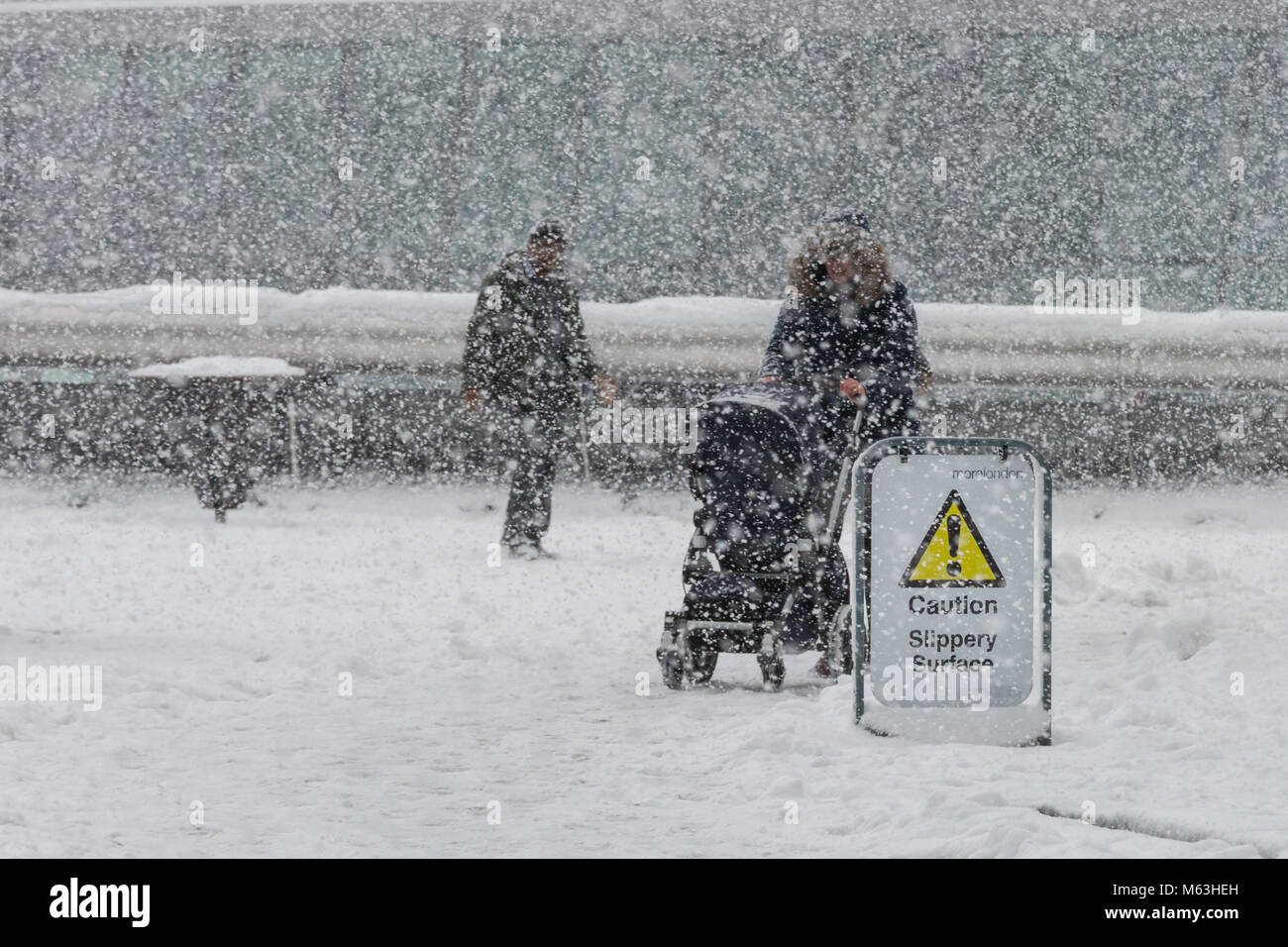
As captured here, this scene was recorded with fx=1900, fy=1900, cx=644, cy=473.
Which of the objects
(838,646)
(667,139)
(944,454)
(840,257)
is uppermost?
(667,139)

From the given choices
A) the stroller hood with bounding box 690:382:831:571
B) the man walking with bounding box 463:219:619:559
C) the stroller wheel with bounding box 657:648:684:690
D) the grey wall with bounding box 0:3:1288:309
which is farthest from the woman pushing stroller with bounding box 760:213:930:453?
the grey wall with bounding box 0:3:1288:309

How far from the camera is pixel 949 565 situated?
16.9 ft

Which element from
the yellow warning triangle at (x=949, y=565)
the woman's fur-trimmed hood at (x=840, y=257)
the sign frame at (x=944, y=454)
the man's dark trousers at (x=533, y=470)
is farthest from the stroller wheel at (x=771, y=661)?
the man's dark trousers at (x=533, y=470)

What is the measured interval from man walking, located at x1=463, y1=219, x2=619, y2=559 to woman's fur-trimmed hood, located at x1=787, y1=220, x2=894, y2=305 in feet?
11.1

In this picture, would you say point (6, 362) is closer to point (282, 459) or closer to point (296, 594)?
point (282, 459)

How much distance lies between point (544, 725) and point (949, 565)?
4.13 ft

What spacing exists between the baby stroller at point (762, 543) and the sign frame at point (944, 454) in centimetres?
81

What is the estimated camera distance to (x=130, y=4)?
12.2 meters

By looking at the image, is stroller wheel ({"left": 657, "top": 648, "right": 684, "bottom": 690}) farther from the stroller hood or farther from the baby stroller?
the stroller hood

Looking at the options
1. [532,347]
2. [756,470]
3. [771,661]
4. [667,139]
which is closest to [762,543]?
[756,470]

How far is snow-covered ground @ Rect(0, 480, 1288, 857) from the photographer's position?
409cm

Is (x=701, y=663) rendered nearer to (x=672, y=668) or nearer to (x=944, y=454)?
(x=672, y=668)

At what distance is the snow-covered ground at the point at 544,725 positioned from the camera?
409 centimetres

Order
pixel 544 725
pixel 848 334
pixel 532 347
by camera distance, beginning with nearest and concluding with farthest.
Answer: pixel 544 725
pixel 848 334
pixel 532 347
